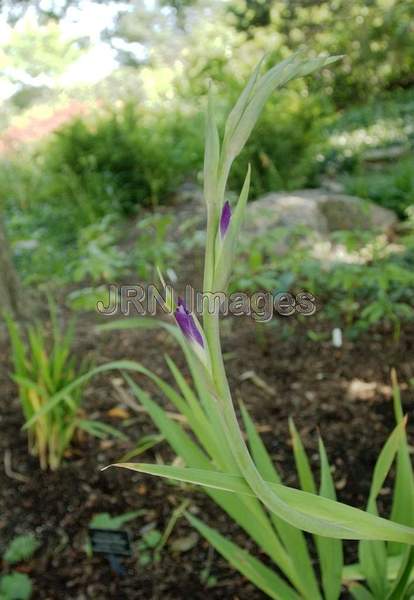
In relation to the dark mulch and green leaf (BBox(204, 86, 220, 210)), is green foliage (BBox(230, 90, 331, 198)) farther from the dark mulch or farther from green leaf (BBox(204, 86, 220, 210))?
green leaf (BBox(204, 86, 220, 210))

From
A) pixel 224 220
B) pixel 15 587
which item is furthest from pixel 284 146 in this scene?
pixel 224 220

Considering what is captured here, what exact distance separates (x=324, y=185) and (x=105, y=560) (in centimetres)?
515

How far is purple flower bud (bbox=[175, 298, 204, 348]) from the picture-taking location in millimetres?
536

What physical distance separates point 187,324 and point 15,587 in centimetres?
112

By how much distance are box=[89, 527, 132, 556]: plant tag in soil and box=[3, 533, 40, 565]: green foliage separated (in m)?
0.26

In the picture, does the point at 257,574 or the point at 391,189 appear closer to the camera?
the point at 257,574

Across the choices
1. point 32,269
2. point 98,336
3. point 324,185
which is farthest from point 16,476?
point 324,185

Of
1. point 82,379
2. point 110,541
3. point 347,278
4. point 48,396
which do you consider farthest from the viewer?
point 347,278

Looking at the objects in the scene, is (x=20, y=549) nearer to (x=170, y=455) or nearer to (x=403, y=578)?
(x=170, y=455)

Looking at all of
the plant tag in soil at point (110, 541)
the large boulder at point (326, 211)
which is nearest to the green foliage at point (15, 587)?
the plant tag in soil at point (110, 541)

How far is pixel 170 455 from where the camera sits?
183cm

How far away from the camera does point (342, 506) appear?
2.00 ft

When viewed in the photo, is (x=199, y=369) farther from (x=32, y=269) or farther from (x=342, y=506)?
(x=32, y=269)

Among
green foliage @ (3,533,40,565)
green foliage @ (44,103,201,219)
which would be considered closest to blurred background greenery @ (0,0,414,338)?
green foliage @ (44,103,201,219)
